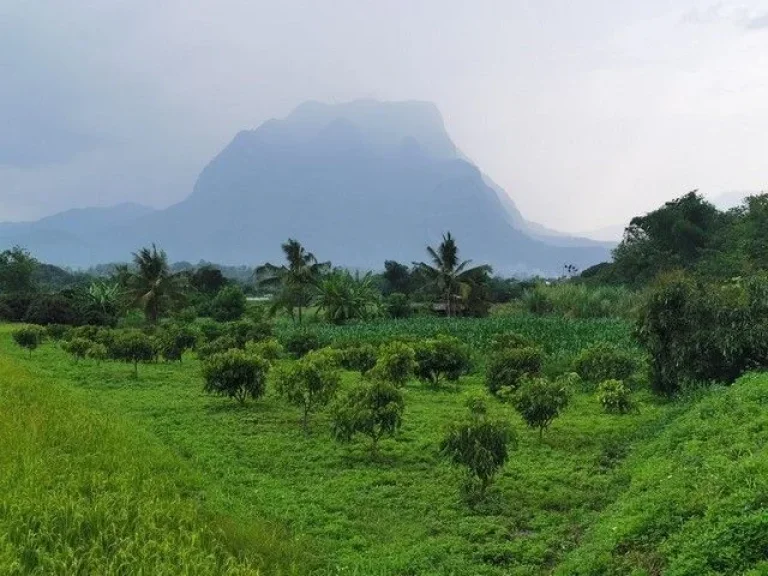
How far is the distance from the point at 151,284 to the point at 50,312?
9143mm

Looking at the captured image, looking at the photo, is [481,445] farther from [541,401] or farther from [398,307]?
[398,307]

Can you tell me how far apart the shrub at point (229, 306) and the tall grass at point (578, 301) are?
2354 cm

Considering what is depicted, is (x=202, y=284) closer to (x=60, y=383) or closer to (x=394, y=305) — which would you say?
(x=394, y=305)

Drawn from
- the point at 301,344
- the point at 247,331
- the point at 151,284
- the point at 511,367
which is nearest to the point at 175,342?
the point at 247,331

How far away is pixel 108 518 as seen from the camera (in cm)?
834

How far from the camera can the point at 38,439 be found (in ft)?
39.3

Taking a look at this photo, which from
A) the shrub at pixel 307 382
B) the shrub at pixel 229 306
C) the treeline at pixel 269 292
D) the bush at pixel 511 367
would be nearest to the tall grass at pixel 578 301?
the treeline at pixel 269 292

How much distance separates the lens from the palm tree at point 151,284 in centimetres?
4506

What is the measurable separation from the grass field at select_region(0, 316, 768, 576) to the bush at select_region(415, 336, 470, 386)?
4.12 meters

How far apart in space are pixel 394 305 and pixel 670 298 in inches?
1542

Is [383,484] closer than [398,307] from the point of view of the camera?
Yes

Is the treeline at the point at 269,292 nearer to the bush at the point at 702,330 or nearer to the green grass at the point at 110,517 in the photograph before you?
the bush at the point at 702,330

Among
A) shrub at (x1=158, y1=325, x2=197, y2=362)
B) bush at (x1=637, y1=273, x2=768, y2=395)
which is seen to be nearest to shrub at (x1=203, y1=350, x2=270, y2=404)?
bush at (x1=637, y1=273, x2=768, y2=395)

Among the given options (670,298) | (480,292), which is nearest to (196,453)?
(670,298)
